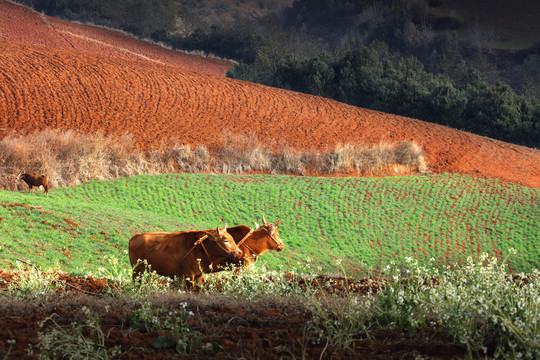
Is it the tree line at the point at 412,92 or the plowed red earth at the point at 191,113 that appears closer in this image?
the plowed red earth at the point at 191,113

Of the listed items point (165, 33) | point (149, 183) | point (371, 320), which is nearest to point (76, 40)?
point (165, 33)

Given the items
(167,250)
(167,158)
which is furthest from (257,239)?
(167,158)

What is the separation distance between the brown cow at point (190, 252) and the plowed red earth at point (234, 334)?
1482 mm

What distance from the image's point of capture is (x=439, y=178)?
27484 millimetres

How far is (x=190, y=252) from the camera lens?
923 cm

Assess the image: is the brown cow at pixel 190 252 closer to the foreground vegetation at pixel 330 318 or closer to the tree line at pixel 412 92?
the foreground vegetation at pixel 330 318

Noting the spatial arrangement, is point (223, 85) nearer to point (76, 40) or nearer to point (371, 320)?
point (76, 40)

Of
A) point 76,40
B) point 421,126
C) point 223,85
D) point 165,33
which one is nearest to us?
point 421,126

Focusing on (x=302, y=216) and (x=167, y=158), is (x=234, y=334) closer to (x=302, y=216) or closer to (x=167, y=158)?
(x=302, y=216)

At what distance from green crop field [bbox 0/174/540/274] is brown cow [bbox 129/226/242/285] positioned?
13.9ft

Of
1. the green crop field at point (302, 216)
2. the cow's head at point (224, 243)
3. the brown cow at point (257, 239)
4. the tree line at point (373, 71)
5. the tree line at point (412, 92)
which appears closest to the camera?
the cow's head at point (224, 243)

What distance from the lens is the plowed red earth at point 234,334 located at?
17.5 ft

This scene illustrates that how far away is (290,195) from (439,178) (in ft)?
27.3

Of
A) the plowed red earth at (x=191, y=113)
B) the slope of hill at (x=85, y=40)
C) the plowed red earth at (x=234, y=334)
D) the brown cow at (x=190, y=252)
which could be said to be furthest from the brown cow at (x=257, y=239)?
the slope of hill at (x=85, y=40)
